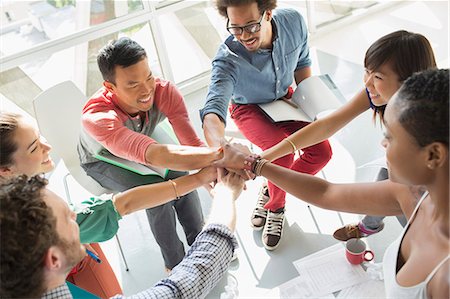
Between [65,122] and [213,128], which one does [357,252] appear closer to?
[213,128]

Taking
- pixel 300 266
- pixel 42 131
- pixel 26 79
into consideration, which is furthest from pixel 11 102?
pixel 300 266

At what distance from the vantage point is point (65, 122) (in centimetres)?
221

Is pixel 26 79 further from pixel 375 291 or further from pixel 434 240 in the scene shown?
pixel 434 240

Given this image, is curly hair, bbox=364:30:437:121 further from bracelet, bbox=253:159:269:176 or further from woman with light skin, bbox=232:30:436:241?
bracelet, bbox=253:159:269:176

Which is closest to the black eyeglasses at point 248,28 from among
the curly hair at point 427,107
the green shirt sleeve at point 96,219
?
the green shirt sleeve at point 96,219

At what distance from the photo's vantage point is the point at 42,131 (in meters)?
2.14

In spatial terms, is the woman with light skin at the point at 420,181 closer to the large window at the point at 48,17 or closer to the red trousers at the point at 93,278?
the red trousers at the point at 93,278

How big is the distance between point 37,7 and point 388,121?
3.02 metres

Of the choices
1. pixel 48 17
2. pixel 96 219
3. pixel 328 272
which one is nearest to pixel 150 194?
pixel 96 219

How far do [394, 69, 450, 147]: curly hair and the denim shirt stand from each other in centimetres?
115

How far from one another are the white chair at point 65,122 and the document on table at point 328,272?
3.42ft

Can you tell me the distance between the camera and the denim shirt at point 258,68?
84.8 inches

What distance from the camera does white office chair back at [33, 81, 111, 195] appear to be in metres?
2.14

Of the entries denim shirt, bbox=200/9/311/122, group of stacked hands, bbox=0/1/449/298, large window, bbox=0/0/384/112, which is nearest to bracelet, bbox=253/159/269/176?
group of stacked hands, bbox=0/1/449/298
